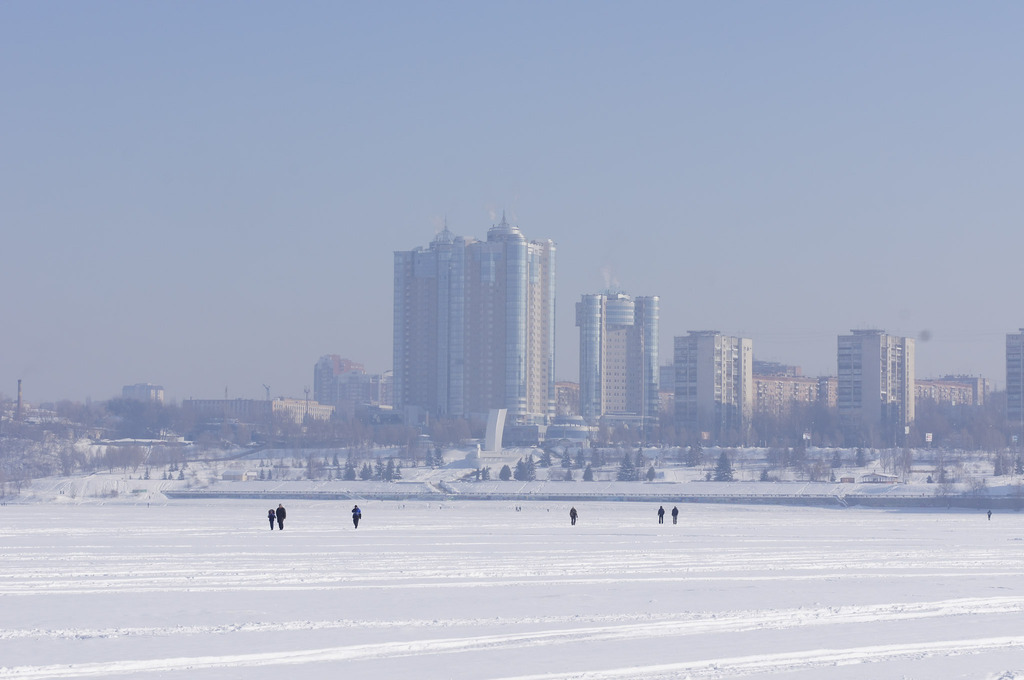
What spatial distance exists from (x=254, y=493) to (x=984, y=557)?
163ft

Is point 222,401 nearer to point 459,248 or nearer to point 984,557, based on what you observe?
point 459,248

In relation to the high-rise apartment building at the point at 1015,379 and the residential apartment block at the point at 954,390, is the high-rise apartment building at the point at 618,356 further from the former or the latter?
the high-rise apartment building at the point at 1015,379

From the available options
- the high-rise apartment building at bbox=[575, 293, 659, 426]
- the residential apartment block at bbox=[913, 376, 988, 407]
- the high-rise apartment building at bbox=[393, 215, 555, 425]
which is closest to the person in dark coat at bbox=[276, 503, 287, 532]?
the high-rise apartment building at bbox=[393, 215, 555, 425]

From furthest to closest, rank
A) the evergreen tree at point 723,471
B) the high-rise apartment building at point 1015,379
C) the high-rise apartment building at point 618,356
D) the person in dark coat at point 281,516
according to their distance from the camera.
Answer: the high-rise apartment building at point 618,356 → the high-rise apartment building at point 1015,379 → the evergreen tree at point 723,471 → the person in dark coat at point 281,516

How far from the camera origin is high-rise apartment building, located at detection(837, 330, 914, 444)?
117m

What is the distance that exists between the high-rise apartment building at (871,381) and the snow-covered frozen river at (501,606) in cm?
8970

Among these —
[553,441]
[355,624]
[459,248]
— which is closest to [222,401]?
[459,248]

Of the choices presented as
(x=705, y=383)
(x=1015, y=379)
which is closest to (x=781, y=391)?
(x=705, y=383)

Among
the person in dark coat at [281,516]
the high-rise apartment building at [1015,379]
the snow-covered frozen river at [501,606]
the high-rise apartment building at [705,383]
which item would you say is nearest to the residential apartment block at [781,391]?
the high-rise apartment building at [705,383]

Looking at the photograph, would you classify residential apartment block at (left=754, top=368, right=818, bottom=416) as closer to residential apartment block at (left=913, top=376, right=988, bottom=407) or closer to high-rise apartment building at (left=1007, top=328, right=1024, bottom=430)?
residential apartment block at (left=913, top=376, right=988, bottom=407)

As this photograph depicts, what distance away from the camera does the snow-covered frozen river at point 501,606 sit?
12.2m

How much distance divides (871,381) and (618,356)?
124 ft

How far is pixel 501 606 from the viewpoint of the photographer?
1609cm

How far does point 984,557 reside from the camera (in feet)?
81.6
